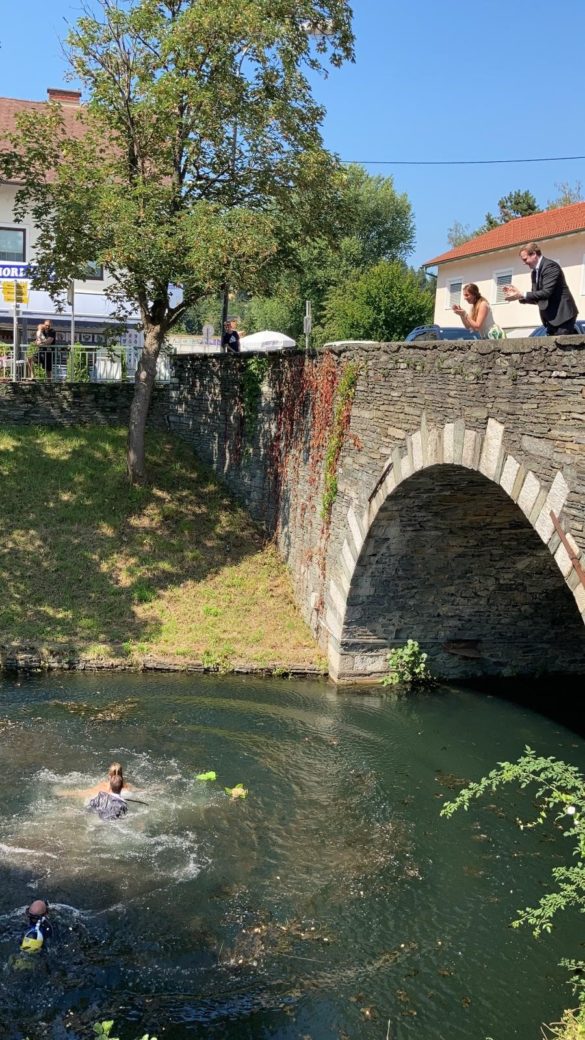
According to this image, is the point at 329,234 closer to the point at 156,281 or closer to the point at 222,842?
the point at 156,281

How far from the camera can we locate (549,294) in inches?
382

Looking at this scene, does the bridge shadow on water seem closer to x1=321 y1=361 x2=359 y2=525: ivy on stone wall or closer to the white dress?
x1=321 y1=361 x2=359 y2=525: ivy on stone wall

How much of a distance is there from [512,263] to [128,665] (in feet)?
64.2

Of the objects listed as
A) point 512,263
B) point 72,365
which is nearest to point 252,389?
point 72,365

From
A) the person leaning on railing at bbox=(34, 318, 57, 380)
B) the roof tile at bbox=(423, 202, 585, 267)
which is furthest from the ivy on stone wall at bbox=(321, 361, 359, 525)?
the roof tile at bbox=(423, 202, 585, 267)

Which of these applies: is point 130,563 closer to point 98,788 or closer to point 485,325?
point 98,788

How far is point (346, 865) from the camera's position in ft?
33.4

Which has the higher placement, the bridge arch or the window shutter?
the window shutter

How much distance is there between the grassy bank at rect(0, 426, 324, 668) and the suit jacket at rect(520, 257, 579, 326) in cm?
827

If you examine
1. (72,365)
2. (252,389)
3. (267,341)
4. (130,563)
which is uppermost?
(267,341)

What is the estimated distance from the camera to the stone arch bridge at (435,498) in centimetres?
934

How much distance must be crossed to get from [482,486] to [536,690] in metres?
4.62

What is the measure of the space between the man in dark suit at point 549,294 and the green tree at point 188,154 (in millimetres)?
7748

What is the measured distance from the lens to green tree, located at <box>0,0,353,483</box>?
1700cm
